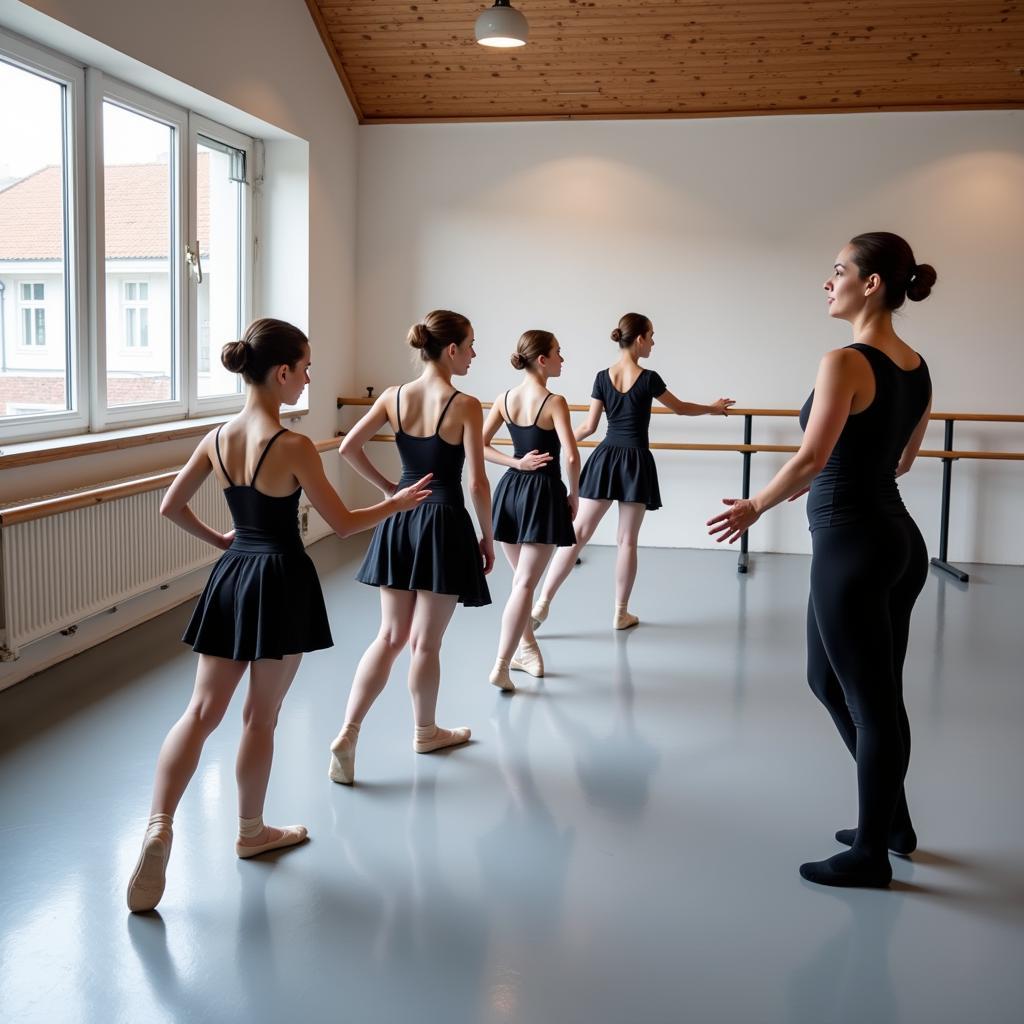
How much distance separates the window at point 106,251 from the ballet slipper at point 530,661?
2.11 metres

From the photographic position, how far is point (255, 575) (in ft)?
8.08

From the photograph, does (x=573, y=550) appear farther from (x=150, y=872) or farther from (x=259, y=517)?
(x=150, y=872)

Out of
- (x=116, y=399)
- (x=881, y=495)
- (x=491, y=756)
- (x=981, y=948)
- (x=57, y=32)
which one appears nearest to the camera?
(x=981, y=948)

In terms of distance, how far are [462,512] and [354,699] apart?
2.02 ft

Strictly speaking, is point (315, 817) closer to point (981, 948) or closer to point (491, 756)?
point (491, 756)

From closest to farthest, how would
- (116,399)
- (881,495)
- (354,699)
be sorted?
(881,495) → (354,699) → (116,399)

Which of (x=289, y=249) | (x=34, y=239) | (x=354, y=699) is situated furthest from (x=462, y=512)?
(x=289, y=249)

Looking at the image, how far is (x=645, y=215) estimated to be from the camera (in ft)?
23.4

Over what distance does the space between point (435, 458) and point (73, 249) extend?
230 cm

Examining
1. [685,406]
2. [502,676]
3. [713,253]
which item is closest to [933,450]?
[713,253]

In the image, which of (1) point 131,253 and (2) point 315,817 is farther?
(1) point 131,253

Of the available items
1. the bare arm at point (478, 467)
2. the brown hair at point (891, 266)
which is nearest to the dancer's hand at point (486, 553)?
the bare arm at point (478, 467)

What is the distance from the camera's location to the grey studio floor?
2143mm

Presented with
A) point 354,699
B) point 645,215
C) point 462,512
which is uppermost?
point 645,215
